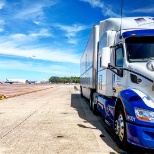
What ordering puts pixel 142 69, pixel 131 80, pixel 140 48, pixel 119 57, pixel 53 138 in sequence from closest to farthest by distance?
pixel 142 69, pixel 131 80, pixel 140 48, pixel 119 57, pixel 53 138

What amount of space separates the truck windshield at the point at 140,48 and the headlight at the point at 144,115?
1491 millimetres

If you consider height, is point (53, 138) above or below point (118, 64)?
below

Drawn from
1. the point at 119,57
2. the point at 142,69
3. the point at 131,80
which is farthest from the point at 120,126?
the point at 119,57

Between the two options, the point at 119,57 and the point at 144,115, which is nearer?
the point at 144,115

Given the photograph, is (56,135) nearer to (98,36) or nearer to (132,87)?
(132,87)

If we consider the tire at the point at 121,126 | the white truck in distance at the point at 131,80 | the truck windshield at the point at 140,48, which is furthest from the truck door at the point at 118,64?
the tire at the point at 121,126

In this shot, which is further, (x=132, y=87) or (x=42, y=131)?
(x=42, y=131)

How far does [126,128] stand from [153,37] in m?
2.40

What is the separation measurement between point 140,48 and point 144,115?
1912mm

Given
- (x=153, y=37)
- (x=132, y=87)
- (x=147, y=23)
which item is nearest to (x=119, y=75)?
(x=132, y=87)

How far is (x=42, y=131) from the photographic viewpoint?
7.93 meters

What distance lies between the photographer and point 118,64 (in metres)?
6.91

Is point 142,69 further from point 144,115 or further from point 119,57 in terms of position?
point 119,57

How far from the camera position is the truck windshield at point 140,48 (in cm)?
612
